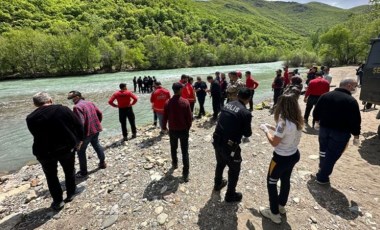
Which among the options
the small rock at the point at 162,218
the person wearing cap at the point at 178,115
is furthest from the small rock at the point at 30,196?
the person wearing cap at the point at 178,115

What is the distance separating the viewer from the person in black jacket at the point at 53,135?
443 cm

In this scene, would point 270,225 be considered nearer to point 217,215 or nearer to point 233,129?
point 217,215

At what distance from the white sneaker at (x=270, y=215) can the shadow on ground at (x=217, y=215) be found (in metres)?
0.51

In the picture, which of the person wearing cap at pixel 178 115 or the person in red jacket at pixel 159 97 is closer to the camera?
the person wearing cap at pixel 178 115

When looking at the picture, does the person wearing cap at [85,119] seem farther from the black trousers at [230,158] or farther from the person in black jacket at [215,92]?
the person in black jacket at [215,92]

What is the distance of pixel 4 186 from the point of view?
279 inches

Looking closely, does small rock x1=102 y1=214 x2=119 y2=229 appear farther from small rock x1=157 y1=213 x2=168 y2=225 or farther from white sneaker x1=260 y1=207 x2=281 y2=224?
white sneaker x1=260 y1=207 x2=281 y2=224

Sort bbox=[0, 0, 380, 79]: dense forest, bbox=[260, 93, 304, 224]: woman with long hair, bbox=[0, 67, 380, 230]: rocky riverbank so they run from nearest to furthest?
bbox=[260, 93, 304, 224]: woman with long hair < bbox=[0, 67, 380, 230]: rocky riverbank < bbox=[0, 0, 380, 79]: dense forest

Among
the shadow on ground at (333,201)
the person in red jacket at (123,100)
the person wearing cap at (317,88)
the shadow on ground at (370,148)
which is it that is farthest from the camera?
the person wearing cap at (317,88)

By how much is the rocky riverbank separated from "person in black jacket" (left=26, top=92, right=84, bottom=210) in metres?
0.77

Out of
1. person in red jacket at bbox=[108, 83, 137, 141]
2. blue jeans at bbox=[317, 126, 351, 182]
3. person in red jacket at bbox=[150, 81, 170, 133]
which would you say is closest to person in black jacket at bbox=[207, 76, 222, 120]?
person in red jacket at bbox=[150, 81, 170, 133]

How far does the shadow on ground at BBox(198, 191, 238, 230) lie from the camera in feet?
14.0

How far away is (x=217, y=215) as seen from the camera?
4.50 m

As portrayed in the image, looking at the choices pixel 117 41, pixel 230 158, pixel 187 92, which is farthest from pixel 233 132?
pixel 117 41
